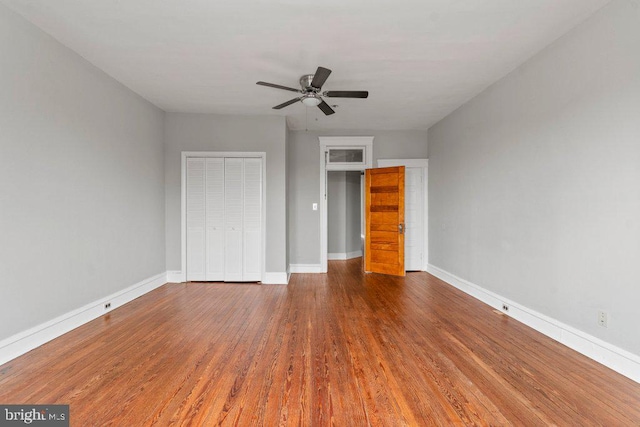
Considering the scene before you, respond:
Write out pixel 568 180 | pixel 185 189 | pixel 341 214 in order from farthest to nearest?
pixel 341 214
pixel 185 189
pixel 568 180

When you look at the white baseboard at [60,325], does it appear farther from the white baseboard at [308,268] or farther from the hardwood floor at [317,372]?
the white baseboard at [308,268]

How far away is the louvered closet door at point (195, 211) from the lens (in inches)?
189

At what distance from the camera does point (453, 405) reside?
5.88 ft

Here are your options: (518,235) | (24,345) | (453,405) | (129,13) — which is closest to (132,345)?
(24,345)

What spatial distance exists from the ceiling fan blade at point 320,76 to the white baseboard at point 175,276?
147 inches

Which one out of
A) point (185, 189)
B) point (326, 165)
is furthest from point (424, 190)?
point (185, 189)

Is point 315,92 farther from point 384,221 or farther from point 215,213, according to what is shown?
point 384,221

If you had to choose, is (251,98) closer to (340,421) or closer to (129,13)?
(129,13)

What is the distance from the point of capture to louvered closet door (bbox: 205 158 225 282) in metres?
4.81

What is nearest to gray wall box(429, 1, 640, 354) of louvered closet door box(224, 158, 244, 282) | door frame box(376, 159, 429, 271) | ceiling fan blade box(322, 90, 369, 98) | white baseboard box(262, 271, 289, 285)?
door frame box(376, 159, 429, 271)

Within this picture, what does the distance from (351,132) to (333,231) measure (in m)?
2.65

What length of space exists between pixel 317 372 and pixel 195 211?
358 centimetres

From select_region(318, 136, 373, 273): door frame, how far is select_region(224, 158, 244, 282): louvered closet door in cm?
155

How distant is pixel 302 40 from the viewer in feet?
9.08
